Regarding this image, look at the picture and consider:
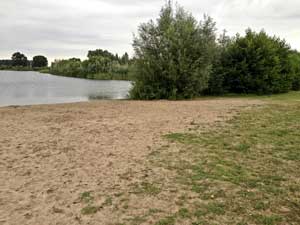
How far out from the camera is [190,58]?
14406 millimetres

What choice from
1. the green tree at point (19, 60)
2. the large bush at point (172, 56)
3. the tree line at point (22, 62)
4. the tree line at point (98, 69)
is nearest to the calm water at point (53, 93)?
the large bush at point (172, 56)

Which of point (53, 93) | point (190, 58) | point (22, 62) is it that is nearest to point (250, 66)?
point (190, 58)

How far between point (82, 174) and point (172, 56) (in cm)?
1104

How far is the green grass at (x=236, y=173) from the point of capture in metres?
2.68

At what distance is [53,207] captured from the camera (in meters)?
2.86

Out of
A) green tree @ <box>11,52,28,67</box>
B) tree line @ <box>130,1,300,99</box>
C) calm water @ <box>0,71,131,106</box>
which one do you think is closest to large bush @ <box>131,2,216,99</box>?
tree line @ <box>130,1,300,99</box>

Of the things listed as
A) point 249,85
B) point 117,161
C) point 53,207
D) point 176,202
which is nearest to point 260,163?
point 176,202

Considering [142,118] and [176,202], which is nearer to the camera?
[176,202]

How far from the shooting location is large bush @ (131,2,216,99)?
1402 cm

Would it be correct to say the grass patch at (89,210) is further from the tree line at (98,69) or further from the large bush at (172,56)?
the tree line at (98,69)

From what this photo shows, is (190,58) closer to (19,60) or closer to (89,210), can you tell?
(89,210)

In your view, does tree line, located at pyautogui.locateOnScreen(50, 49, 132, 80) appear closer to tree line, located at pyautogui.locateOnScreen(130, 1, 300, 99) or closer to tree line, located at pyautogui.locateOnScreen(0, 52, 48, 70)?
tree line, located at pyautogui.locateOnScreen(130, 1, 300, 99)

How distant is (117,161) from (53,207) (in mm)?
1401

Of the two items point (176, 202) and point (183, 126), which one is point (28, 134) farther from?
point (176, 202)
